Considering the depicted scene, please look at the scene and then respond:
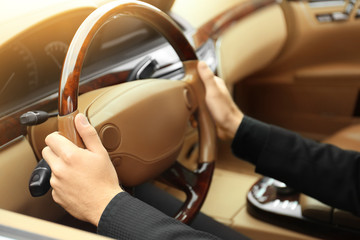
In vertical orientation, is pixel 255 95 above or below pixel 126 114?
below

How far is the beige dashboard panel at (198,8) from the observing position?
4.82 ft

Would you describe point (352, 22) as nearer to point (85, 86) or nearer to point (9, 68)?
point (85, 86)

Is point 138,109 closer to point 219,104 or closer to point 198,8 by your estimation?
point 219,104

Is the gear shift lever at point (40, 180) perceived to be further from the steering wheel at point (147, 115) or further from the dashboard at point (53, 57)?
the dashboard at point (53, 57)

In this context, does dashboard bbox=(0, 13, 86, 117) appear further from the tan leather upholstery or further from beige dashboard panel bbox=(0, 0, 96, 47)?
the tan leather upholstery

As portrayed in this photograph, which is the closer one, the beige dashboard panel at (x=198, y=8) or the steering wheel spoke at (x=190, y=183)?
the steering wheel spoke at (x=190, y=183)

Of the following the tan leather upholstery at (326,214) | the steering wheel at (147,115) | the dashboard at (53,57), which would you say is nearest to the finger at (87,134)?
the steering wheel at (147,115)

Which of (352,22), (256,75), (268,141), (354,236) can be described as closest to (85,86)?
(268,141)

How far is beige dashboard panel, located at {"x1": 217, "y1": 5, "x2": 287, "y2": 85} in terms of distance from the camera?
1.62 meters

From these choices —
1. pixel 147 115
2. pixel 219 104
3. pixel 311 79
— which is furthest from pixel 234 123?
pixel 311 79

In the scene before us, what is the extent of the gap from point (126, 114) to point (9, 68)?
0.91ft

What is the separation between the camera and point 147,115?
867 mm

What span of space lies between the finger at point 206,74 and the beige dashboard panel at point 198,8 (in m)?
0.47

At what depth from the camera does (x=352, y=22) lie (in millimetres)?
Answer: 1859
